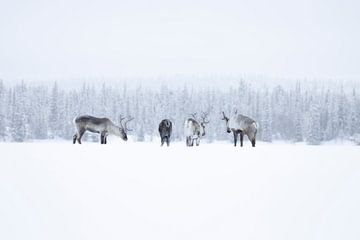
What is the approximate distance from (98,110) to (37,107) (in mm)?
15876

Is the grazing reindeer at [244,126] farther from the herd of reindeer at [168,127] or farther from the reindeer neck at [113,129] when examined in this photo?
the reindeer neck at [113,129]

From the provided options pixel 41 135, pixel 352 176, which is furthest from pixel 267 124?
pixel 352 176

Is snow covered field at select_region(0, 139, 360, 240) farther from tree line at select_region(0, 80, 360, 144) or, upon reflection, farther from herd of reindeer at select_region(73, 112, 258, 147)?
tree line at select_region(0, 80, 360, 144)

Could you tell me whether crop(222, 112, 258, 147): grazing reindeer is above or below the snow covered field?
above

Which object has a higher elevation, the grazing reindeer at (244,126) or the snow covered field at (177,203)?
the grazing reindeer at (244,126)

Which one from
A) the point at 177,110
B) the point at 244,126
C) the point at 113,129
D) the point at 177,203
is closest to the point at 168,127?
the point at 113,129

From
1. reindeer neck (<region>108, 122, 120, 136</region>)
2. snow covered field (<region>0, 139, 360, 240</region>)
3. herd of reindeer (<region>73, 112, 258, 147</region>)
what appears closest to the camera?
snow covered field (<region>0, 139, 360, 240</region>)

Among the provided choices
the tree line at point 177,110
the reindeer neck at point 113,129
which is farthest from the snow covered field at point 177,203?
the tree line at point 177,110

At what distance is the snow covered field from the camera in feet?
17.4

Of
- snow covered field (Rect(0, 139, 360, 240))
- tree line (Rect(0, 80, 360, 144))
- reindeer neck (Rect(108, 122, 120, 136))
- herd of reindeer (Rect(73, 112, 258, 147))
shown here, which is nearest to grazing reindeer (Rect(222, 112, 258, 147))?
herd of reindeer (Rect(73, 112, 258, 147))

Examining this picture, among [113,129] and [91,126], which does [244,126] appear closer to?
[113,129]

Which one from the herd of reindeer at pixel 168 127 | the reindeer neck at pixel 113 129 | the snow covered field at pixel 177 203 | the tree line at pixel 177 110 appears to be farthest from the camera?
the tree line at pixel 177 110

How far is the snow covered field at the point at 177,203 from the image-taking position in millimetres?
5305

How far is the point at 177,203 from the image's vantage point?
6.20 meters
